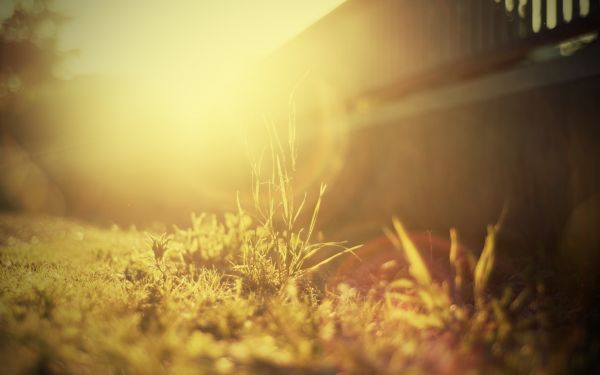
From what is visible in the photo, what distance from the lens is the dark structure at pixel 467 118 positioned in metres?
3.03

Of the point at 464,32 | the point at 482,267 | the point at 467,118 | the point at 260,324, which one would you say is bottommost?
the point at 260,324

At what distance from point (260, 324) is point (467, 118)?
2.88 m

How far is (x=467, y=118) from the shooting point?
3.86m

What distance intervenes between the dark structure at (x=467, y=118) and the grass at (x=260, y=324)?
102 centimetres

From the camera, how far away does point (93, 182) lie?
9.91 metres

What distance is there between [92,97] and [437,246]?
17319 millimetres

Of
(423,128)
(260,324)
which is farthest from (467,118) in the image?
(260,324)

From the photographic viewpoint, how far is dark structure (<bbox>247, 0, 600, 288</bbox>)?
3.03 meters

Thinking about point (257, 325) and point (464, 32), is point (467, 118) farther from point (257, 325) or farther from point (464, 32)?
point (257, 325)

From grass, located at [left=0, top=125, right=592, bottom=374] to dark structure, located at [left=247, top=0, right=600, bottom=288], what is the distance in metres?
1.02

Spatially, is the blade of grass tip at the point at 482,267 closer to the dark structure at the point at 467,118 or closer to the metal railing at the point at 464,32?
the dark structure at the point at 467,118

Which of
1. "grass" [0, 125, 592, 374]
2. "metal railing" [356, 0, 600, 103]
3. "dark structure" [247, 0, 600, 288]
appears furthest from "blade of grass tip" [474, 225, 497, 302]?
"metal railing" [356, 0, 600, 103]

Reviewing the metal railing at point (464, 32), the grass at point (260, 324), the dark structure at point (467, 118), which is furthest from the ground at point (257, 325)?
the metal railing at point (464, 32)

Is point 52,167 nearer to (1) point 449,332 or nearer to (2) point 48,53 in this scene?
(2) point 48,53
